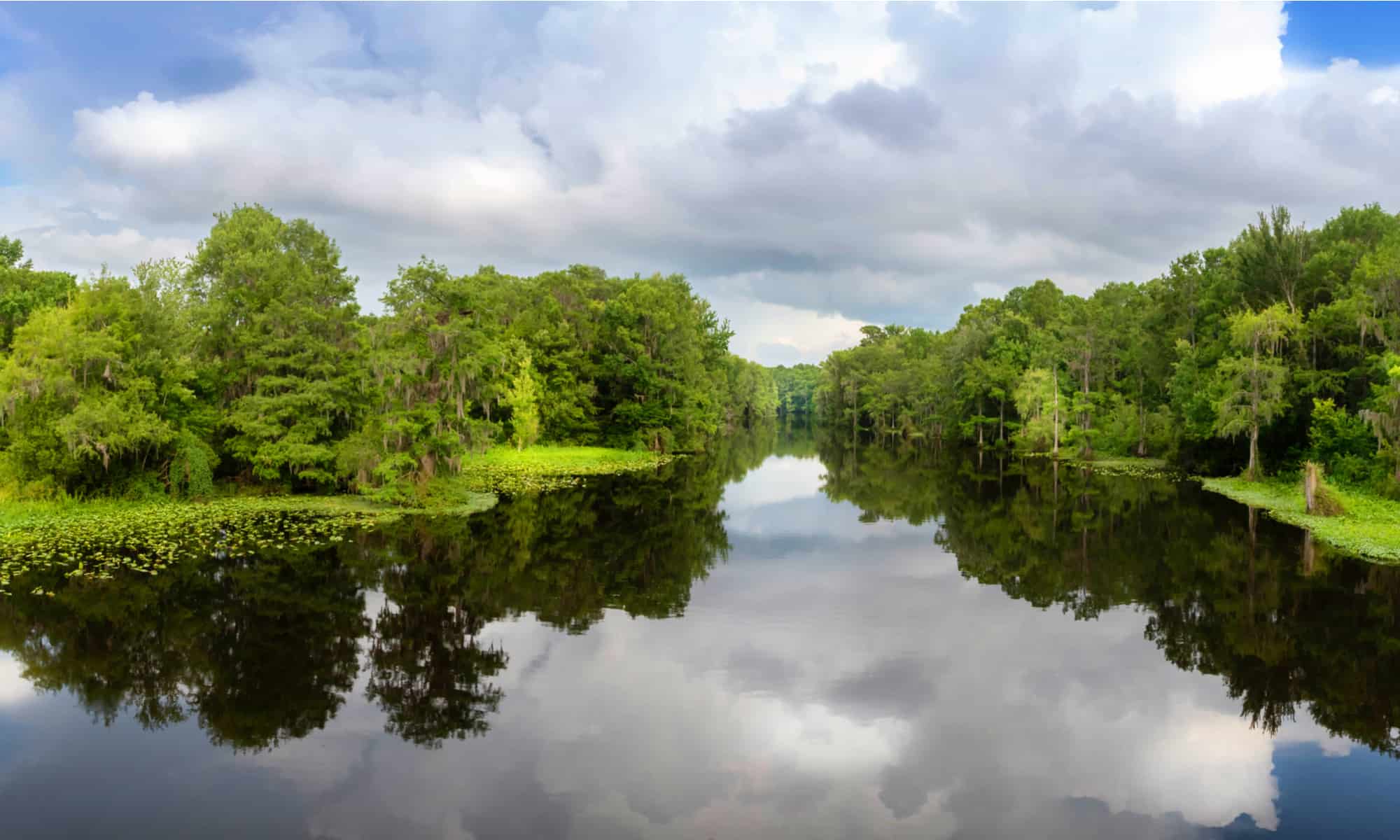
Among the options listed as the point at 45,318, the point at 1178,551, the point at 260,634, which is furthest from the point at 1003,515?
the point at 45,318

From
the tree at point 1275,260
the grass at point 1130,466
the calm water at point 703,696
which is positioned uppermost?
the tree at point 1275,260

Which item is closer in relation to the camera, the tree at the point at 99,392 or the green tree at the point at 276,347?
the tree at the point at 99,392

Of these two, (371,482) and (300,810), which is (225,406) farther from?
(300,810)

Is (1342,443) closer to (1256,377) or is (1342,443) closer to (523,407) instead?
(1256,377)

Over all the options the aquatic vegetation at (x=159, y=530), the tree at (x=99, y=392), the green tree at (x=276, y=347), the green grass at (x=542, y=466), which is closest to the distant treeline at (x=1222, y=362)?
the green grass at (x=542, y=466)

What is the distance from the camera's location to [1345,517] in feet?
91.9

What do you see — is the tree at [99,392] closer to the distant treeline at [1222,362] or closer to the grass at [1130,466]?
the distant treeline at [1222,362]

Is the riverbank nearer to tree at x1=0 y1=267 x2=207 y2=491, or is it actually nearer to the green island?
the green island

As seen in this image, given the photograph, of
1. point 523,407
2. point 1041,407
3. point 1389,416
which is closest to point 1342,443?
point 1389,416

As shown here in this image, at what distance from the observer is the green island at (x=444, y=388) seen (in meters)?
27.7

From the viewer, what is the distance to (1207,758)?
1105cm

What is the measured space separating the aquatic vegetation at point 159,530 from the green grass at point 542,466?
508 cm

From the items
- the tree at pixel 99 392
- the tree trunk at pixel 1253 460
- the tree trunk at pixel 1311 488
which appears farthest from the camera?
the tree trunk at pixel 1253 460

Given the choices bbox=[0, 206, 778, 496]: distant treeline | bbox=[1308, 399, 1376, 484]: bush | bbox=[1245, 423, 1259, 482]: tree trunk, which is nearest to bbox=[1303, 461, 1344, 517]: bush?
bbox=[1308, 399, 1376, 484]: bush
